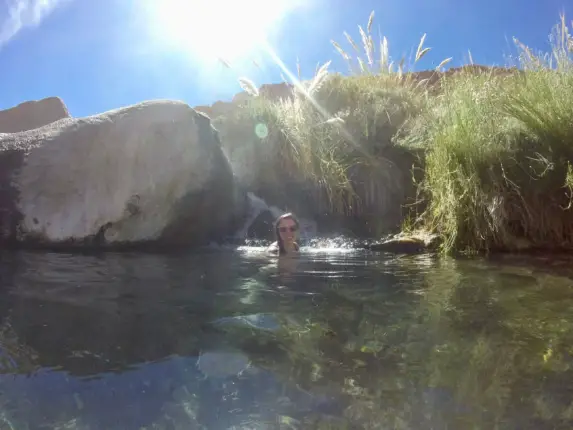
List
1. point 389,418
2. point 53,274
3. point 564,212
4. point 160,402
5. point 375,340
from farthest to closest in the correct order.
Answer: point 564,212, point 53,274, point 375,340, point 160,402, point 389,418

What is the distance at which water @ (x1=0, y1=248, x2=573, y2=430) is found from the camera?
1.43 m

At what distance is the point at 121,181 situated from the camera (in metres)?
6.26

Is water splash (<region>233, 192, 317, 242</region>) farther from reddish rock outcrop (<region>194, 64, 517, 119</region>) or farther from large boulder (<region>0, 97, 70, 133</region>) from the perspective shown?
large boulder (<region>0, 97, 70, 133</region>)

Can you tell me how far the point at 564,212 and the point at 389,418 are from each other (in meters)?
4.21

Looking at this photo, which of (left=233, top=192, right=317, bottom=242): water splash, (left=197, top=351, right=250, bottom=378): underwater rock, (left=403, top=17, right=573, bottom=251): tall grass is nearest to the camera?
(left=197, top=351, right=250, bottom=378): underwater rock

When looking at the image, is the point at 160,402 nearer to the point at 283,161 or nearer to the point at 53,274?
the point at 53,274

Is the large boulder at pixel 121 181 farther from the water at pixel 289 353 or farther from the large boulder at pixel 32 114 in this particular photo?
the large boulder at pixel 32 114

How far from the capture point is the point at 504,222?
4.98 m

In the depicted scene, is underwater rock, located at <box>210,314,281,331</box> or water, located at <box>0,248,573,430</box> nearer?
water, located at <box>0,248,573,430</box>

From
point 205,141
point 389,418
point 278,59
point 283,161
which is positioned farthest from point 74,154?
point 389,418

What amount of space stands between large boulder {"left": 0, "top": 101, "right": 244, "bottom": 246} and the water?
8.65 ft

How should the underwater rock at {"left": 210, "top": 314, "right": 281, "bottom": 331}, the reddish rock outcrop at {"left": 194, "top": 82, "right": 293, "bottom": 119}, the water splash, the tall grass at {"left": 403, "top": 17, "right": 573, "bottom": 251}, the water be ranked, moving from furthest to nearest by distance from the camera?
the reddish rock outcrop at {"left": 194, "top": 82, "right": 293, "bottom": 119}, the water splash, the tall grass at {"left": 403, "top": 17, "right": 573, "bottom": 251}, the underwater rock at {"left": 210, "top": 314, "right": 281, "bottom": 331}, the water

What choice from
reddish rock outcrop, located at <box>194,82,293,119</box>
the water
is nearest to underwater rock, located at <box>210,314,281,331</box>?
the water

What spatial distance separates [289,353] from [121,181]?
16.0ft
